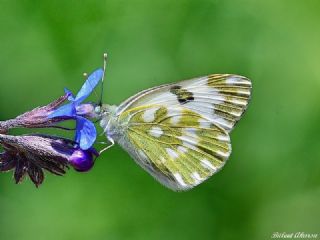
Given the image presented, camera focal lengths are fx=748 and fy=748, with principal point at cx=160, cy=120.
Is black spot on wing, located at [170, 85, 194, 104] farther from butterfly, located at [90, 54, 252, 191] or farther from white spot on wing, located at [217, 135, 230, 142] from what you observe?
white spot on wing, located at [217, 135, 230, 142]

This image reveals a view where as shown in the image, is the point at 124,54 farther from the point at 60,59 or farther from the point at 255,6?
the point at 255,6

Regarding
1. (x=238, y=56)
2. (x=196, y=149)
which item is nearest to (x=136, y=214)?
(x=196, y=149)

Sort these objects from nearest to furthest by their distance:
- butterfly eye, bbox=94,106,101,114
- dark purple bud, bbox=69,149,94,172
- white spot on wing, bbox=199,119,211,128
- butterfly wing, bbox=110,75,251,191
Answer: dark purple bud, bbox=69,149,94,172, butterfly eye, bbox=94,106,101,114, butterfly wing, bbox=110,75,251,191, white spot on wing, bbox=199,119,211,128

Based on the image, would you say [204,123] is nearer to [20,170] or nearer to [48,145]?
[48,145]

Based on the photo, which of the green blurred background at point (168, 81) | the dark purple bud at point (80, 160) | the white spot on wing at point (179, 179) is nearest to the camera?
the dark purple bud at point (80, 160)

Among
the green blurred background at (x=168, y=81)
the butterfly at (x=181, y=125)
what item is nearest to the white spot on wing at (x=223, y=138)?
the butterfly at (x=181, y=125)

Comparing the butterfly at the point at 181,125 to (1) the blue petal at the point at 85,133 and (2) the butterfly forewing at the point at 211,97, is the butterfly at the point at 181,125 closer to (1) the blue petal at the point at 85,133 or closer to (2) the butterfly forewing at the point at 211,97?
(2) the butterfly forewing at the point at 211,97

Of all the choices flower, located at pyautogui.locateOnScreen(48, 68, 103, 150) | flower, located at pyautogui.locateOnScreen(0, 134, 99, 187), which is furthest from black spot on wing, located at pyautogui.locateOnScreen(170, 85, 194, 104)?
flower, located at pyautogui.locateOnScreen(0, 134, 99, 187)
